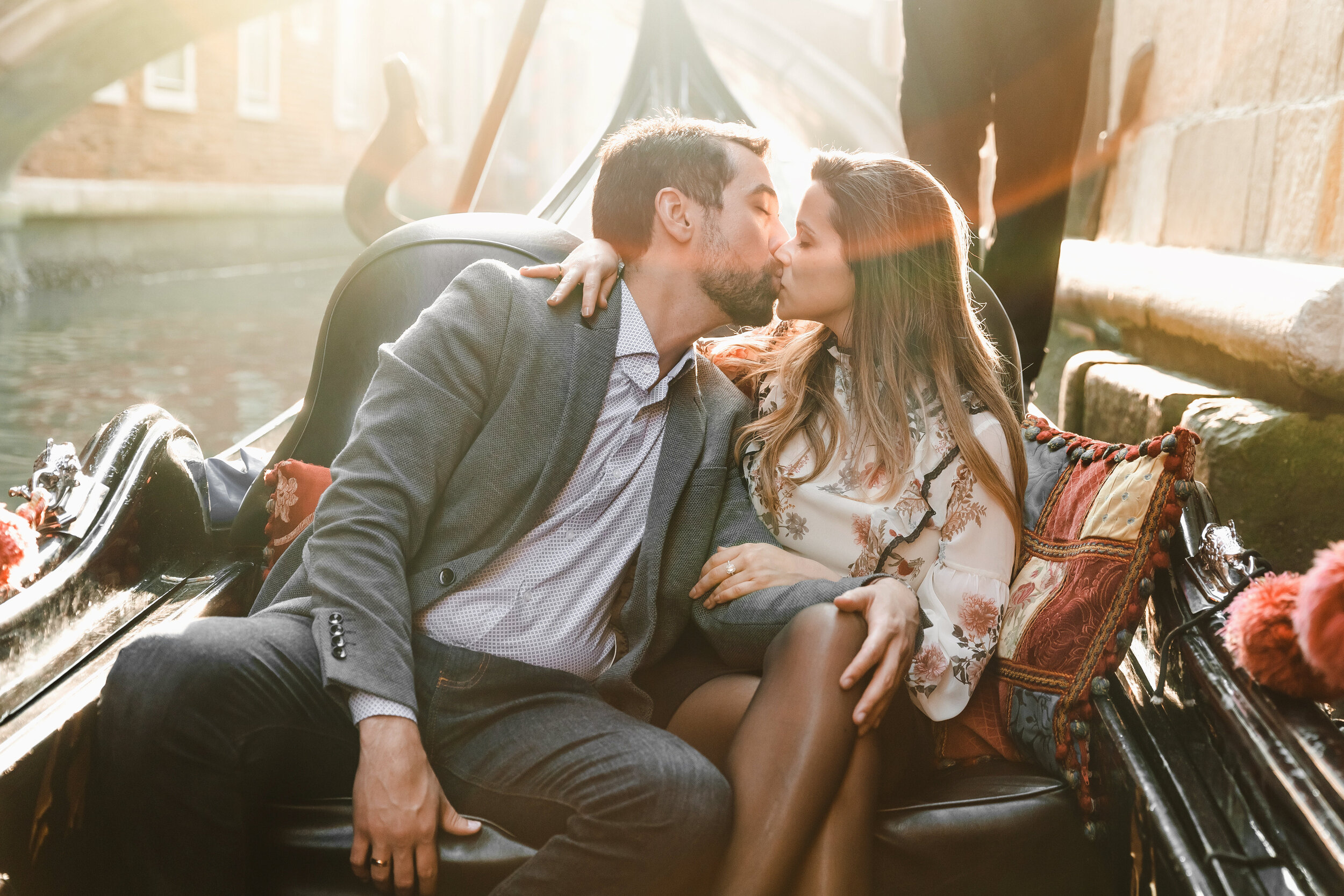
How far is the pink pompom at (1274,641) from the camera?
0.90 m

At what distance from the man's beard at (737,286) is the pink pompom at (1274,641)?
0.70 m

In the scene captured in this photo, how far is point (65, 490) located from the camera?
Result: 1337 millimetres

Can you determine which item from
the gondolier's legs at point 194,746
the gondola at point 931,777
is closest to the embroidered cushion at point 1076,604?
the gondola at point 931,777

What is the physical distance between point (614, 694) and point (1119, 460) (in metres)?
0.64

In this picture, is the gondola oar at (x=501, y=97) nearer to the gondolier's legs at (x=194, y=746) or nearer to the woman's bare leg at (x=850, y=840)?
the gondolier's legs at (x=194, y=746)

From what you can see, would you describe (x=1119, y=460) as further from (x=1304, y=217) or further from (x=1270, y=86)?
(x=1270, y=86)

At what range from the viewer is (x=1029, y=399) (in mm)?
1902

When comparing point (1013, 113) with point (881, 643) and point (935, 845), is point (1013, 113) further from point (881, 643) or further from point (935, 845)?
point (935, 845)

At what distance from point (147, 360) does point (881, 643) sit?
530 centimetres

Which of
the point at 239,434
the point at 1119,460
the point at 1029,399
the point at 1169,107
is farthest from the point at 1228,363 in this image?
the point at 239,434

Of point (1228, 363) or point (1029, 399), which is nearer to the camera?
point (1029, 399)

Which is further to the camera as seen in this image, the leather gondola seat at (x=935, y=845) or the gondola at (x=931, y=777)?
the leather gondola seat at (x=935, y=845)

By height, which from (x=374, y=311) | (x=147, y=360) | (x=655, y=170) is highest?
(x=655, y=170)

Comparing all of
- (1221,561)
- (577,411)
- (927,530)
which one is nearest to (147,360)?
(577,411)
